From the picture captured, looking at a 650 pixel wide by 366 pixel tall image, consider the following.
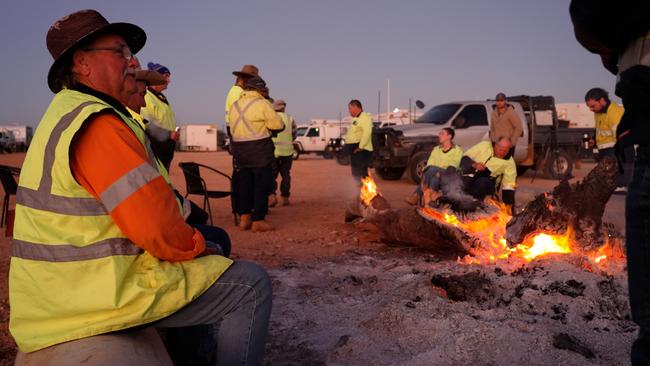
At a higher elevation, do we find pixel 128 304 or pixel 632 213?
pixel 632 213

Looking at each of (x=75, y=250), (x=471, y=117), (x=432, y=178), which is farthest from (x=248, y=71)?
(x=471, y=117)

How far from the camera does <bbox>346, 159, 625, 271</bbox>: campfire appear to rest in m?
4.59

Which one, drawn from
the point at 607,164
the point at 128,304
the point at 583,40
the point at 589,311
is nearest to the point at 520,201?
the point at 607,164

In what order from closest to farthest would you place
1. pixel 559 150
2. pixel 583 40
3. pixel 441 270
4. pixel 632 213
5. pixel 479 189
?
pixel 632 213 < pixel 583 40 < pixel 441 270 < pixel 479 189 < pixel 559 150

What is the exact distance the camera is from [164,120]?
19.9 ft

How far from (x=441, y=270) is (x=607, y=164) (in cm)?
198

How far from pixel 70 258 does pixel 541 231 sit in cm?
404

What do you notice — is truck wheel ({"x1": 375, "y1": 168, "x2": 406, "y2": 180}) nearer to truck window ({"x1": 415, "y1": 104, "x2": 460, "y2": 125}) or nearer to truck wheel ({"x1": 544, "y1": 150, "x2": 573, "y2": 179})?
truck window ({"x1": 415, "y1": 104, "x2": 460, "y2": 125})

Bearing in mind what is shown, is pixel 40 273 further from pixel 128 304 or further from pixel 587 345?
pixel 587 345

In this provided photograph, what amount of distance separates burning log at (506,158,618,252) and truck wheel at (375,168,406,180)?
960 centimetres

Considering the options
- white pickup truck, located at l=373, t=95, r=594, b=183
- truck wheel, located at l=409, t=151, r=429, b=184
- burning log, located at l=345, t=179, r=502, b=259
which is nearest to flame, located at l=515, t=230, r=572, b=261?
burning log, located at l=345, t=179, r=502, b=259

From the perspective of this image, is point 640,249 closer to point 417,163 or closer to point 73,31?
point 73,31

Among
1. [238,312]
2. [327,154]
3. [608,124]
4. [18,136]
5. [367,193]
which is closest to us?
[238,312]

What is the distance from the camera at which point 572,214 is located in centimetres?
478
